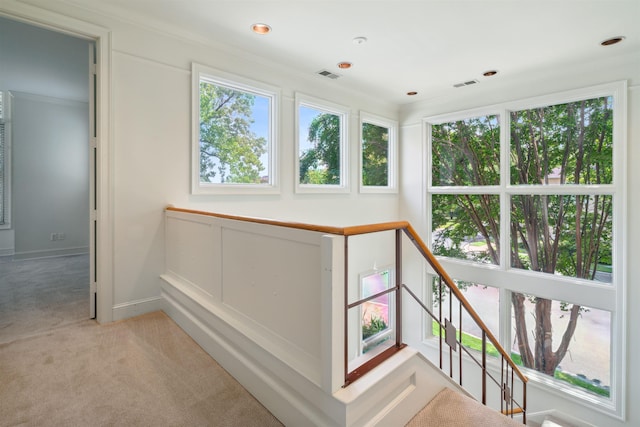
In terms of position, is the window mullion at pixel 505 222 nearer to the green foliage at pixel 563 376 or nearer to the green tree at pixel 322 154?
the green foliage at pixel 563 376

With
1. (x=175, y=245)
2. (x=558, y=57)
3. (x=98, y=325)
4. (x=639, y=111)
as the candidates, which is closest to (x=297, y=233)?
(x=175, y=245)

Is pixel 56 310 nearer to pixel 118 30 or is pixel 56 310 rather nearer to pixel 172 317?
pixel 172 317

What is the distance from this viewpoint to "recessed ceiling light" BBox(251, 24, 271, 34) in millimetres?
3070

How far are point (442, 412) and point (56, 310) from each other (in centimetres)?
333

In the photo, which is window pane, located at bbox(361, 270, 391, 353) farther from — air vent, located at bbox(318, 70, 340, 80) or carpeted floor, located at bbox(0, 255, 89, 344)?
carpeted floor, located at bbox(0, 255, 89, 344)

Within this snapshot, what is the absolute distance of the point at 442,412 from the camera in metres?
1.85

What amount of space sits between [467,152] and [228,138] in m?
3.65

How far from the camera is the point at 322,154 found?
4.72 meters

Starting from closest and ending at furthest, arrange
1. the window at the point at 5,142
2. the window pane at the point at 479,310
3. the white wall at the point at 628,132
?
the white wall at the point at 628,132 < the window pane at the point at 479,310 < the window at the point at 5,142

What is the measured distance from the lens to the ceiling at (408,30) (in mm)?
2754

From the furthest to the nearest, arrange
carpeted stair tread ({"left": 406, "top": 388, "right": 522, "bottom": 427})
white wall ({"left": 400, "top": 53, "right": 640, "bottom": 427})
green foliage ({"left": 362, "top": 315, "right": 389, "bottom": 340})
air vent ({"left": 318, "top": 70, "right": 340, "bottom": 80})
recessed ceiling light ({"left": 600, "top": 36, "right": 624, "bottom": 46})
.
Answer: green foliage ({"left": 362, "top": 315, "right": 389, "bottom": 340}) < air vent ({"left": 318, "top": 70, "right": 340, "bottom": 80}) < white wall ({"left": 400, "top": 53, "right": 640, "bottom": 427}) < recessed ceiling light ({"left": 600, "top": 36, "right": 624, "bottom": 46}) < carpeted stair tread ({"left": 406, "top": 388, "right": 522, "bottom": 427})

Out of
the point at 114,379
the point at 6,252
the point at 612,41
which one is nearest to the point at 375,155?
the point at 612,41

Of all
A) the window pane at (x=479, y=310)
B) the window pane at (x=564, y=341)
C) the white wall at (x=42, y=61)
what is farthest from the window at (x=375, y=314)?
the white wall at (x=42, y=61)

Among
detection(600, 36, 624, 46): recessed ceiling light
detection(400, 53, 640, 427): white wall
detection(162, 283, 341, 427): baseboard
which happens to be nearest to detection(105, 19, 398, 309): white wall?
detection(162, 283, 341, 427): baseboard
